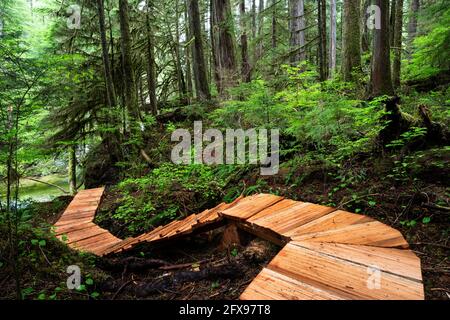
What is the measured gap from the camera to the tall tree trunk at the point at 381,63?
6.23m

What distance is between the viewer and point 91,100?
11.2 meters

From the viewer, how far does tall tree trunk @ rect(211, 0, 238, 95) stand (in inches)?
410

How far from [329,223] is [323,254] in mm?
669

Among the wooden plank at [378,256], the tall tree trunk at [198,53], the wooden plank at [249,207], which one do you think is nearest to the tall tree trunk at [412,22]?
the tall tree trunk at [198,53]

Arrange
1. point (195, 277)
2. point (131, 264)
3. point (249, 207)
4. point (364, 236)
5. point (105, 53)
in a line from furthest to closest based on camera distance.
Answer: point (105, 53) < point (249, 207) < point (131, 264) < point (195, 277) < point (364, 236)

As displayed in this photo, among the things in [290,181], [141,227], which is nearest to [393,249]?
[290,181]

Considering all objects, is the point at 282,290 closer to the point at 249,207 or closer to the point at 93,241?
the point at 249,207

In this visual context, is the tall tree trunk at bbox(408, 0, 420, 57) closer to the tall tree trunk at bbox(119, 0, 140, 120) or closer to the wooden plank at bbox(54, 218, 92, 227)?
the tall tree trunk at bbox(119, 0, 140, 120)

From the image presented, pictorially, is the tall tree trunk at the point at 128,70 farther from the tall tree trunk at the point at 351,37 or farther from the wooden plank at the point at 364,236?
the wooden plank at the point at 364,236

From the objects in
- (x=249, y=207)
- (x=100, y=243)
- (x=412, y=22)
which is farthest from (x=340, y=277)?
(x=412, y=22)

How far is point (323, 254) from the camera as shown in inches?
91.1

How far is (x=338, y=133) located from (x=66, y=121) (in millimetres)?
10177

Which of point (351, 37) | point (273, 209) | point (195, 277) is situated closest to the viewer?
point (195, 277)
